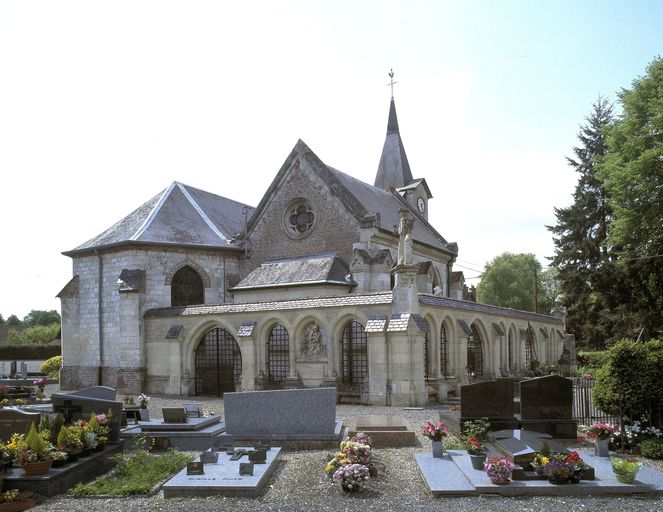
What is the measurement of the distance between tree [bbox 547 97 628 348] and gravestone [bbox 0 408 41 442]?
104 ft

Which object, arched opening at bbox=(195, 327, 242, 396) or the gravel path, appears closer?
the gravel path

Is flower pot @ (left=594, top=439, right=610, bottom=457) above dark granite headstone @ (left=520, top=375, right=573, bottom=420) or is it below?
below

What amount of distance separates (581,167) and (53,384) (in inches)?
1461

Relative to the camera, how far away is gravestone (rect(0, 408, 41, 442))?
36.7 feet

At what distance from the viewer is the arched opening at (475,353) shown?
27.3m

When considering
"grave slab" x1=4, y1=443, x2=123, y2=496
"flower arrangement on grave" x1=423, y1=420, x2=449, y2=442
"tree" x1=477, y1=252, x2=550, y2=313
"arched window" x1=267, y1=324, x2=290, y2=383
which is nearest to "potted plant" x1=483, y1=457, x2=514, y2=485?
"flower arrangement on grave" x1=423, y1=420, x2=449, y2=442

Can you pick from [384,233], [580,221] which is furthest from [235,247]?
[580,221]

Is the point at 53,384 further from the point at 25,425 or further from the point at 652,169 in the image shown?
the point at 652,169

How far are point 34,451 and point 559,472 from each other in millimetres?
8190

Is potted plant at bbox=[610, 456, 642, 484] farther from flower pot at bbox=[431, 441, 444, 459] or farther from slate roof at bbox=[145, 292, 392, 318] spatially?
slate roof at bbox=[145, 292, 392, 318]

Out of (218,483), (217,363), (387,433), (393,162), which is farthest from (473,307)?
(393,162)

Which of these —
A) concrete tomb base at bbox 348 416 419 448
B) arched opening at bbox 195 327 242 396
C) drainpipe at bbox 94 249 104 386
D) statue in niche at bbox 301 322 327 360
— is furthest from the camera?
drainpipe at bbox 94 249 104 386

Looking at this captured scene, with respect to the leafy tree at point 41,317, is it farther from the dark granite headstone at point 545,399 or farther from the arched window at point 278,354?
the dark granite headstone at point 545,399

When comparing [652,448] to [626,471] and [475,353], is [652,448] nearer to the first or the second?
[626,471]
